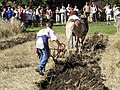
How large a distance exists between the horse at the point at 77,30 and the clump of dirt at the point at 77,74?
0.45 metres

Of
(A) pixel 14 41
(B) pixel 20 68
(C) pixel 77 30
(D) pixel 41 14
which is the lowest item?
(B) pixel 20 68

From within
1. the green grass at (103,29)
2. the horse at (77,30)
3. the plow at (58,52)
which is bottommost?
the green grass at (103,29)

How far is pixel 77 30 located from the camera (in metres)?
14.5

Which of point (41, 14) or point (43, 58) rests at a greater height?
point (41, 14)

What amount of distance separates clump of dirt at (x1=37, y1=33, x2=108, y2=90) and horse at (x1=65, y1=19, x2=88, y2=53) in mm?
453

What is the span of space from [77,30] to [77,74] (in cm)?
416

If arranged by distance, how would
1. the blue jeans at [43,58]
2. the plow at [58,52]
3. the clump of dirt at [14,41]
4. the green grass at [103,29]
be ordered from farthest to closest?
the green grass at [103,29] → the clump of dirt at [14,41] → the plow at [58,52] → the blue jeans at [43,58]

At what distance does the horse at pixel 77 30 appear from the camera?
1380 centimetres

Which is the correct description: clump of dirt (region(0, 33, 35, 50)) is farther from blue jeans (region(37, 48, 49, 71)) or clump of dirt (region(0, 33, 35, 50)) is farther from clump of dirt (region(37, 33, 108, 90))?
blue jeans (region(37, 48, 49, 71))

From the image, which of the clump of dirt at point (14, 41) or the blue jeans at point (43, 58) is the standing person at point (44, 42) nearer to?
the blue jeans at point (43, 58)

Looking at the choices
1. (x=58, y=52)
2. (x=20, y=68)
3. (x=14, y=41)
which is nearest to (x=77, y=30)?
(x=58, y=52)

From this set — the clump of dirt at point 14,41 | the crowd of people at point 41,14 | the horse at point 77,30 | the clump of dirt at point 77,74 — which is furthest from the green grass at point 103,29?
the clump of dirt at point 77,74

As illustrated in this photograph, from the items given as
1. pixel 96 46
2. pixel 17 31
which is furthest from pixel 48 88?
pixel 17 31

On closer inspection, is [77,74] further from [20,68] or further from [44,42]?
[20,68]
